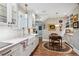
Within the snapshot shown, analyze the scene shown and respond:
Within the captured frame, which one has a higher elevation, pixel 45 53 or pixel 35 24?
pixel 35 24

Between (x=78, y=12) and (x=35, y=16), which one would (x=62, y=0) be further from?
(x=35, y=16)

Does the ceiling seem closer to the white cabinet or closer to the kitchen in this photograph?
the kitchen

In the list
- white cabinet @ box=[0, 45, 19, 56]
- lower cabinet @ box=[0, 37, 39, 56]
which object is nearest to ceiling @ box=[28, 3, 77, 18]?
lower cabinet @ box=[0, 37, 39, 56]

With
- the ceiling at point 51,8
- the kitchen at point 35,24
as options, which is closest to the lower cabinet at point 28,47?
the kitchen at point 35,24

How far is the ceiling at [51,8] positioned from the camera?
1820mm

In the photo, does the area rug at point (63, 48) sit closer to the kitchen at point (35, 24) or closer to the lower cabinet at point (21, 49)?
the kitchen at point (35, 24)

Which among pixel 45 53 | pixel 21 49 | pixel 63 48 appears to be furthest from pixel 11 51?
pixel 63 48

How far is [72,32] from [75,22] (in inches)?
7.5

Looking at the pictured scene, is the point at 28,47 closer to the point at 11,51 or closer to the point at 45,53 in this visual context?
the point at 45,53

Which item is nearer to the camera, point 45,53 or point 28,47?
point 45,53

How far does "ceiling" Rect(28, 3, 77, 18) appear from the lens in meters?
1.82

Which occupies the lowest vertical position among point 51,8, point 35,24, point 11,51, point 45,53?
point 45,53

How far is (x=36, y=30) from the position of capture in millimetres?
1930

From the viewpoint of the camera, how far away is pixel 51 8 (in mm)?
1848
